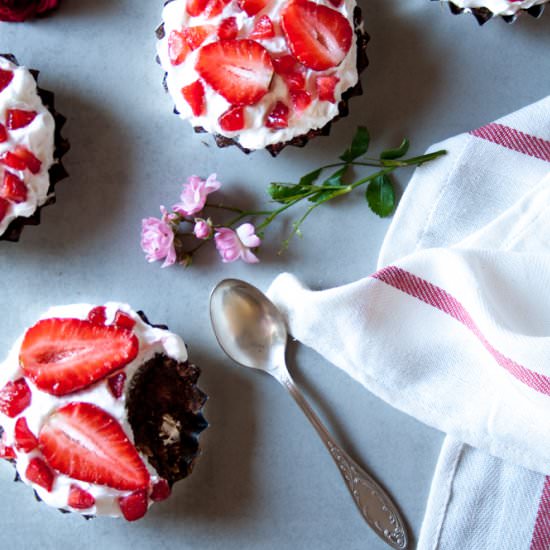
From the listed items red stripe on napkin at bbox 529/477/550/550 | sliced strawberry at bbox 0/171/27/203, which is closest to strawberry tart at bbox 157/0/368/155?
sliced strawberry at bbox 0/171/27/203

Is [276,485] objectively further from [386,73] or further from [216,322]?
[386,73]

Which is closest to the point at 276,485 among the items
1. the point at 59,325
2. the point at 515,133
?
the point at 59,325

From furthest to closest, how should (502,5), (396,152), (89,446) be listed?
1. (396,152)
2. (502,5)
3. (89,446)

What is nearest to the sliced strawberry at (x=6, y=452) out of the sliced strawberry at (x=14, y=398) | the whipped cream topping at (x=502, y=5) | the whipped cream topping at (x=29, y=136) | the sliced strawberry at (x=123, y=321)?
the sliced strawberry at (x=14, y=398)

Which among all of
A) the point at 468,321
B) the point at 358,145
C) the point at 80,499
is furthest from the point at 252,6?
the point at 80,499

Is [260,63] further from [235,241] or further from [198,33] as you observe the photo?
[235,241]

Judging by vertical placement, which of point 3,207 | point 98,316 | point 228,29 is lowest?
point 98,316

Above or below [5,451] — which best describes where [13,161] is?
above

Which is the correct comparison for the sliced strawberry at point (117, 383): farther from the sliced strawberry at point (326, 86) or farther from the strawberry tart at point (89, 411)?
the sliced strawberry at point (326, 86)
